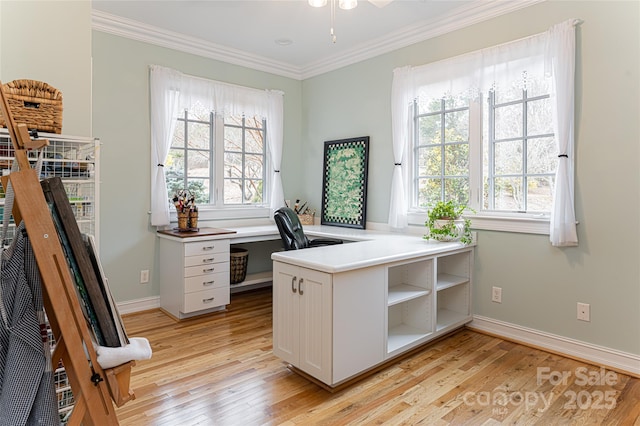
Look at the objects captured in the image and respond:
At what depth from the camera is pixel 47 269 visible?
3.20 feet

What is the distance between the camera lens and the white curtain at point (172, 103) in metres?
3.82

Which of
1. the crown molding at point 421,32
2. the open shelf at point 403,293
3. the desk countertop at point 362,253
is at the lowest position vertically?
the open shelf at point 403,293

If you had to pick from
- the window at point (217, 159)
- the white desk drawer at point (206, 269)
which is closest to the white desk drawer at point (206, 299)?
the white desk drawer at point (206, 269)

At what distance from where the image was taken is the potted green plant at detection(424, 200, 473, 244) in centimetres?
324

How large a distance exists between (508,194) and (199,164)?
312 centimetres

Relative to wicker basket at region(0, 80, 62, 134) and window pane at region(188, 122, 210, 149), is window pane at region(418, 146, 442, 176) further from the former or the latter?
wicker basket at region(0, 80, 62, 134)

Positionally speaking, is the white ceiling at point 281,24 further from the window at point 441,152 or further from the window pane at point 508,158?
the window pane at point 508,158

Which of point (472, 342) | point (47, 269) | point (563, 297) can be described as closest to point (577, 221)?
point (563, 297)

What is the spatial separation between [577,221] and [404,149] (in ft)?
5.37

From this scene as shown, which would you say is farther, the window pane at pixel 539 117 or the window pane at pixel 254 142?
the window pane at pixel 254 142

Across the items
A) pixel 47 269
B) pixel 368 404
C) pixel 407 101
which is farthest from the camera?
pixel 407 101

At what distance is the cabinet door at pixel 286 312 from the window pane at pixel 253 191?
229cm

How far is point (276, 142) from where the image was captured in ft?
15.8

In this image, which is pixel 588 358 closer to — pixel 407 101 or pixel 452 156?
pixel 452 156
